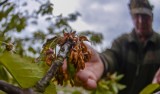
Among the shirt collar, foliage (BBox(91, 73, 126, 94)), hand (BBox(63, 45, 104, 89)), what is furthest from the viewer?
the shirt collar

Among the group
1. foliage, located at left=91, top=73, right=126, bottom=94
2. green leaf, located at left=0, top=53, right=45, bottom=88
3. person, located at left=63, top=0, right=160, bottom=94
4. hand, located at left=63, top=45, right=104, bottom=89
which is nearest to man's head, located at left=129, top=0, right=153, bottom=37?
person, located at left=63, top=0, right=160, bottom=94

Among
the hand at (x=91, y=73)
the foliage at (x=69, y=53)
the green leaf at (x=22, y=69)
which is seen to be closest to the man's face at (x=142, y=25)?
the hand at (x=91, y=73)

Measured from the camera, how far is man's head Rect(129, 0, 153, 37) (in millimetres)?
2519

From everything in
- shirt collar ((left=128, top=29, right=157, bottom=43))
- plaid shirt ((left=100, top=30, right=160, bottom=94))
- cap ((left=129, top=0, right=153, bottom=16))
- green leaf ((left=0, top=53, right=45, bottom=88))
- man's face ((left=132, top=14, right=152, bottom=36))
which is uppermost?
green leaf ((left=0, top=53, right=45, bottom=88))

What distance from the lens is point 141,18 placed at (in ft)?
8.89

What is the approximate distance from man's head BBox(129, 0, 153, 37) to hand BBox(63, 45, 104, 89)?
0.58 metres

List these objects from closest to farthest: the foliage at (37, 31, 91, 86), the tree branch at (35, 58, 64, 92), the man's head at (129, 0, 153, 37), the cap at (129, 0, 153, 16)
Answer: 1. the tree branch at (35, 58, 64, 92)
2. the foliage at (37, 31, 91, 86)
3. the cap at (129, 0, 153, 16)
4. the man's head at (129, 0, 153, 37)

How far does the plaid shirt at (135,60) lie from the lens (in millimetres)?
2590

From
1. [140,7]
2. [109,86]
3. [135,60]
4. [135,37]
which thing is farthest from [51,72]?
[135,37]

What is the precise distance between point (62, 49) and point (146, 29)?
221cm

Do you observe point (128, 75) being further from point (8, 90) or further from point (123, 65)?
point (8, 90)

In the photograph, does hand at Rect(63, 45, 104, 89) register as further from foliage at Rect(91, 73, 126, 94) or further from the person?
the person

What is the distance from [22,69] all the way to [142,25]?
2271 millimetres

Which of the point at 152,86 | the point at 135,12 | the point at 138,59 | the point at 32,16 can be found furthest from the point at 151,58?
the point at 152,86
